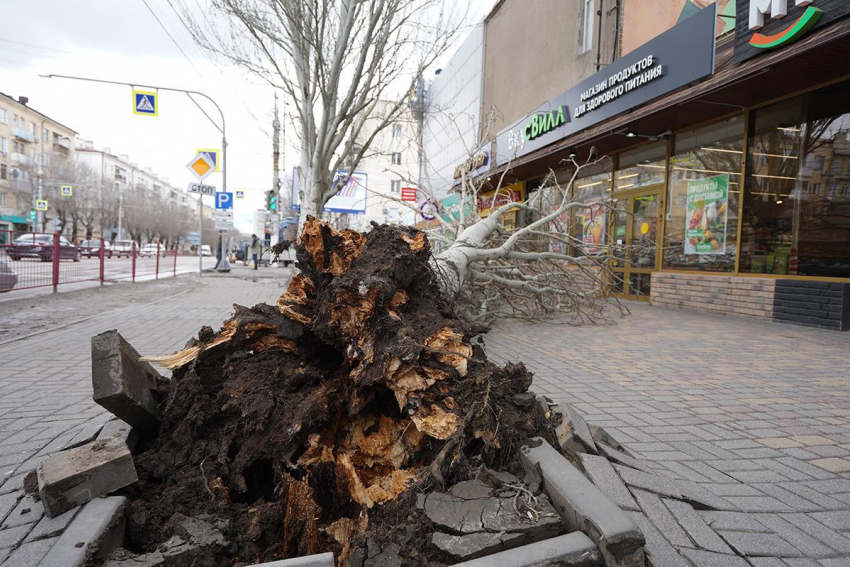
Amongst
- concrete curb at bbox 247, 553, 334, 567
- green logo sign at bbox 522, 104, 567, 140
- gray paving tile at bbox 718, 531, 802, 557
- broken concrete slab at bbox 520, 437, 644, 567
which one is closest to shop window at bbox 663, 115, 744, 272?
green logo sign at bbox 522, 104, 567, 140

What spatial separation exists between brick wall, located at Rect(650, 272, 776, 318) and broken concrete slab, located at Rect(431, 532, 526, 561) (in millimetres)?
8000

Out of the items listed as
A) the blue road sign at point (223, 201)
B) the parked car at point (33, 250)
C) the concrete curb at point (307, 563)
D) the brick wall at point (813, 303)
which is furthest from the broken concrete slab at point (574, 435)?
the blue road sign at point (223, 201)

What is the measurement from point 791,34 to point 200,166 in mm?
15004

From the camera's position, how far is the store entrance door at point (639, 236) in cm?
1048

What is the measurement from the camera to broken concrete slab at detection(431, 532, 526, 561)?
5.18 ft

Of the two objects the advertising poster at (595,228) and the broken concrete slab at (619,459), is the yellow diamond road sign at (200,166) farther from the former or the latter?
the broken concrete slab at (619,459)

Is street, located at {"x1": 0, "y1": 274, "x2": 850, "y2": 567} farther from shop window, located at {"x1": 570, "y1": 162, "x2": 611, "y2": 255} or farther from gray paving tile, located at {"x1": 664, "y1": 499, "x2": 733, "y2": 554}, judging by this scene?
shop window, located at {"x1": 570, "y1": 162, "x2": 611, "y2": 255}

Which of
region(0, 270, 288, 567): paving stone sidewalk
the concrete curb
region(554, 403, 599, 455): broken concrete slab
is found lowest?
region(0, 270, 288, 567): paving stone sidewalk

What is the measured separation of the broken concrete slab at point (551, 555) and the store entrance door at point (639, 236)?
926 centimetres

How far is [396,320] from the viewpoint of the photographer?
2516 millimetres

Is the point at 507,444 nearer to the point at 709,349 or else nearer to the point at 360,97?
the point at 709,349

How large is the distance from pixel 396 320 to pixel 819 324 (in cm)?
744

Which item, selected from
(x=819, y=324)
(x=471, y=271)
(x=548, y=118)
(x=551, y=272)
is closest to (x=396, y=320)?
(x=471, y=271)

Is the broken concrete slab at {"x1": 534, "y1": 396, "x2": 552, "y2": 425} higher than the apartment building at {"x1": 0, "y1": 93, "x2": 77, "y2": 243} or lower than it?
lower
